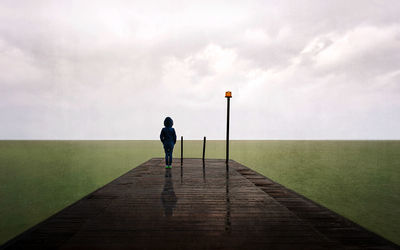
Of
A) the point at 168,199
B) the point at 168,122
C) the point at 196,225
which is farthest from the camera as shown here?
the point at 168,122

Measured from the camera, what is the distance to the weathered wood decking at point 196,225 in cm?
297

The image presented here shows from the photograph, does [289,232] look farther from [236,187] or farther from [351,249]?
[236,187]

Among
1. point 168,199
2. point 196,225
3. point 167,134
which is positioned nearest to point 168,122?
point 167,134

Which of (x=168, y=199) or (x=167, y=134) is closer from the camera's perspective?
(x=168, y=199)

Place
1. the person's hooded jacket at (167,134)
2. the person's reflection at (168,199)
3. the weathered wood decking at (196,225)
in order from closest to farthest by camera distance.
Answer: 1. the weathered wood decking at (196,225)
2. the person's reflection at (168,199)
3. the person's hooded jacket at (167,134)

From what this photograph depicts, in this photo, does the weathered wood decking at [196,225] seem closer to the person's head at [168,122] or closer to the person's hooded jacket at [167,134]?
the person's hooded jacket at [167,134]

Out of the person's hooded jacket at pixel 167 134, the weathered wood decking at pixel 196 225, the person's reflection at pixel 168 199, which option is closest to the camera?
the weathered wood decking at pixel 196 225

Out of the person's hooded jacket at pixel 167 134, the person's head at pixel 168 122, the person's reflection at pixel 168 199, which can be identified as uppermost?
the person's head at pixel 168 122

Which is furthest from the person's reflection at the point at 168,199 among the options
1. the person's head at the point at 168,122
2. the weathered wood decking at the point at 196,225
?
the person's head at the point at 168,122

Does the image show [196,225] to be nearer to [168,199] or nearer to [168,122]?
[168,199]

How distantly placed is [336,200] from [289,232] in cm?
1443

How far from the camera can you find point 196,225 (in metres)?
3.52

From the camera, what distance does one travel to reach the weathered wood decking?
2969 mm

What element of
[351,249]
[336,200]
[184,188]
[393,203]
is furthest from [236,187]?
[393,203]
